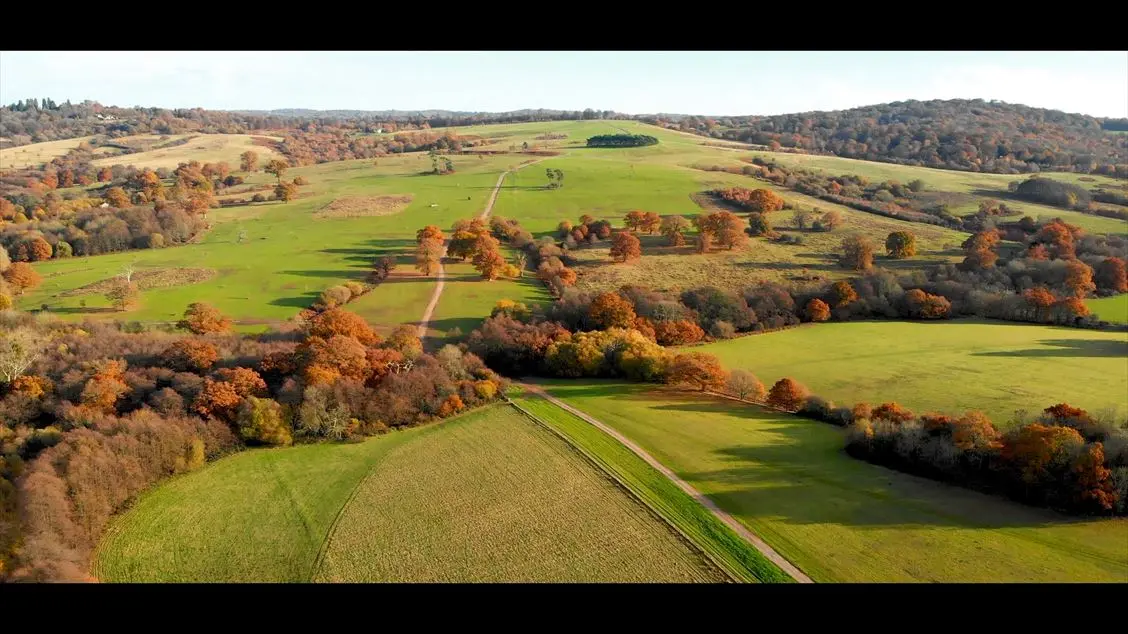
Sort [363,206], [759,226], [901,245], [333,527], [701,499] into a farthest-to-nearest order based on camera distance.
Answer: [363,206] < [759,226] < [901,245] < [701,499] < [333,527]

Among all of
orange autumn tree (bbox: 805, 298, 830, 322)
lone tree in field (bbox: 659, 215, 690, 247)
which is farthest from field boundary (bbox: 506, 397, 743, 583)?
lone tree in field (bbox: 659, 215, 690, 247)

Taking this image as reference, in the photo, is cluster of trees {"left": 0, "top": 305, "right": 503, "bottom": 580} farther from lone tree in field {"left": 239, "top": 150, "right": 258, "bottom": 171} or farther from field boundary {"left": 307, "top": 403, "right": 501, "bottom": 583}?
lone tree in field {"left": 239, "top": 150, "right": 258, "bottom": 171}

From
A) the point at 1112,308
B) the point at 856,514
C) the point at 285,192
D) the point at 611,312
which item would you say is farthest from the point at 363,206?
the point at 1112,308

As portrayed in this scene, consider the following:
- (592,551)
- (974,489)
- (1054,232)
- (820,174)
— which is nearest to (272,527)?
(592,551)

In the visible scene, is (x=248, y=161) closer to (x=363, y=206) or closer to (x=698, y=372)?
(x=363, y=206)

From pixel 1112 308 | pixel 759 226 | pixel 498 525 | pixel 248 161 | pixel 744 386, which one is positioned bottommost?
pixel 498 525
